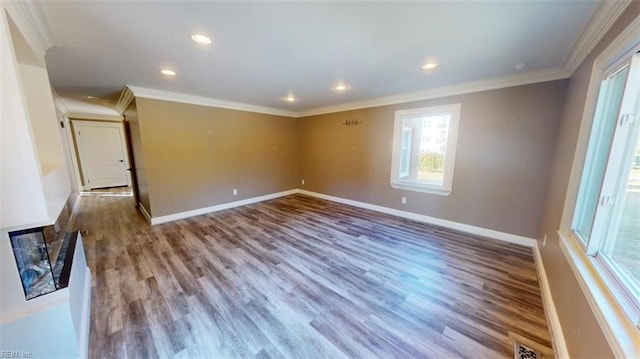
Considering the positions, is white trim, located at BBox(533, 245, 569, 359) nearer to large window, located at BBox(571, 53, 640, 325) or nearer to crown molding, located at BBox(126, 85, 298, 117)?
large window, located at BBox(571, 53, 640, 325)

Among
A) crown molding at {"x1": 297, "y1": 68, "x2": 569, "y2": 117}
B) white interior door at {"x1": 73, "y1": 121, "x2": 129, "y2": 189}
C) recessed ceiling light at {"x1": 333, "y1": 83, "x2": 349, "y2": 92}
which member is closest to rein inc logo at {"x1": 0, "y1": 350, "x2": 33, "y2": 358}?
recessed ceiling light at {"x1": 333, "y1": 83, "x2": 349, "y2": 92}

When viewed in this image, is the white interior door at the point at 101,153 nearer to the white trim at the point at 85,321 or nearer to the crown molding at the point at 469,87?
the white trim at the point at 85,321

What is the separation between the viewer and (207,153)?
4367 mm

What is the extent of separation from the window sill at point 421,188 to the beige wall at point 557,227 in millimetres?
1207

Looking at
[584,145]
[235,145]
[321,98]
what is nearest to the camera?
[584,145]

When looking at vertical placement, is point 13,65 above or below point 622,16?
below

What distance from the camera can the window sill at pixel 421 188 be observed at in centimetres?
365

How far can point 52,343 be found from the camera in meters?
1.26

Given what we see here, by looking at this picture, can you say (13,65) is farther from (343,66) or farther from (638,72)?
(638,72)

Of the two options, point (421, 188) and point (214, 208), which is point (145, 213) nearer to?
point (214, 208)

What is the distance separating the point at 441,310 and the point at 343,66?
103 inches

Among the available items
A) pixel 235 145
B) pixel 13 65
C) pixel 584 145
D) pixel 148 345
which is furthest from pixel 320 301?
pixel 235 145

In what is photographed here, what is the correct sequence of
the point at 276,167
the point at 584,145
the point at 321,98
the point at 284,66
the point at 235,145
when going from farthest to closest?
the point at 276,167 → the point at 235,145 → the point at 321,98 → the point at 284,66 → the point at 584,145

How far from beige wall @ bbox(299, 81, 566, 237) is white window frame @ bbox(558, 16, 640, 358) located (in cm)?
112
